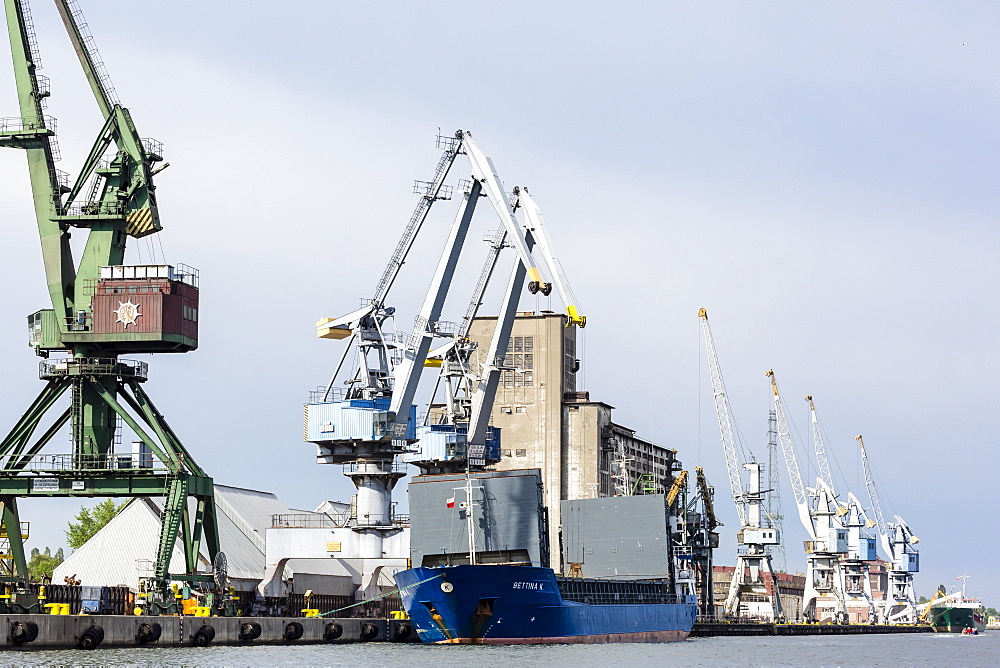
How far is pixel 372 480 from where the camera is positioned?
7512 cm

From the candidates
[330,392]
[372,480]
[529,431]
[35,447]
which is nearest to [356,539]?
[372,480]

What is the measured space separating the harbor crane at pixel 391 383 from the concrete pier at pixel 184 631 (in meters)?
8.30

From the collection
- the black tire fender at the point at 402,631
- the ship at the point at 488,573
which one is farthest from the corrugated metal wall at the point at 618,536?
the black tire fender at the point at 402,631

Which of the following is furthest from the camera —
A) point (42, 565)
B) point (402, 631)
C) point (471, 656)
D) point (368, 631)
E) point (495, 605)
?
point (42, 565)

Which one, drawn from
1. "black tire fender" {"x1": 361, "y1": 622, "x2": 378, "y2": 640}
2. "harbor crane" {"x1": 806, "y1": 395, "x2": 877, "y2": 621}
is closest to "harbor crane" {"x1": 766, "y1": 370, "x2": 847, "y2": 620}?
"harbor crane" {"x1": 806, "y1": 395, "x2": 877, "y2": 621}

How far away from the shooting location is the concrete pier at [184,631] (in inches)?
2021

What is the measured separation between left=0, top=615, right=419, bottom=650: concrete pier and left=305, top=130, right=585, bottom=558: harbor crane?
8.30 meters

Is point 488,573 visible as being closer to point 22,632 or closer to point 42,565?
point 22,632

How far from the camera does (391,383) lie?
76000mm

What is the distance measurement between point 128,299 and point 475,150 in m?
22.2

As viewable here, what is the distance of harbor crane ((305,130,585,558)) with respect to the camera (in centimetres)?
7412

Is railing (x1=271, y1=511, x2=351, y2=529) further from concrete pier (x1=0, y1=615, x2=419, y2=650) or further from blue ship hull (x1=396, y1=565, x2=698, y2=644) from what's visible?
blue ship hull (x1=396, y1=565, x2=698, y2=644)

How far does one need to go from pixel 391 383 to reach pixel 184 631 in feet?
70.8

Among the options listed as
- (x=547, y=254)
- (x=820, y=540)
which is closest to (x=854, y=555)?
(x=820, y=540)
